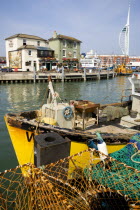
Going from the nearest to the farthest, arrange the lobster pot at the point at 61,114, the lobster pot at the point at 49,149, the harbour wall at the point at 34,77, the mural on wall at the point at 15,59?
the lobster pot at the point at 49,149 < the lobster pot at the point at 61,114 < the harbour wall at the point at 34,77 < the mural on wall at the point at 15,59

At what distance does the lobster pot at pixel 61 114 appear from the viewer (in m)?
7.69

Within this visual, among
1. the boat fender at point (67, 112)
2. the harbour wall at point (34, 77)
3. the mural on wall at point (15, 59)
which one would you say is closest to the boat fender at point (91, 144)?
the boat fender at point (67, 112)

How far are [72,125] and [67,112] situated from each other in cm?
87

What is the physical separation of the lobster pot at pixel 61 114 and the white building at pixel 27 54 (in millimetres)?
41812

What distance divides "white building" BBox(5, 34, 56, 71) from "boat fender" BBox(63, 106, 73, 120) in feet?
139

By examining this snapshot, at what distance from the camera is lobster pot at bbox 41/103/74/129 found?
7688 mm

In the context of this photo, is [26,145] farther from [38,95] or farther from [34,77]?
[34,77]

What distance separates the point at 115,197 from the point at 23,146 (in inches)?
159

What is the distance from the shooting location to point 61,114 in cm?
775

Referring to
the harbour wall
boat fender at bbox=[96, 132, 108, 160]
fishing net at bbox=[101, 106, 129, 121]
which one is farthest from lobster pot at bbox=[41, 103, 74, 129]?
the harbour wall

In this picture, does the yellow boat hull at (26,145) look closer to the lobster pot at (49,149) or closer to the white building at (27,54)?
the lobster pot at (49,149)

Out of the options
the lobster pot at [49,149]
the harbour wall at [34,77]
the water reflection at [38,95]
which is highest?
the harbour wall at [34,77]

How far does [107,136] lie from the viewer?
6391 mm

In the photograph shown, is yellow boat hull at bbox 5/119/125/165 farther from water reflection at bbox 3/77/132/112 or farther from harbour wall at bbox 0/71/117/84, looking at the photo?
harbour wall at bbox 0/71/117/84
